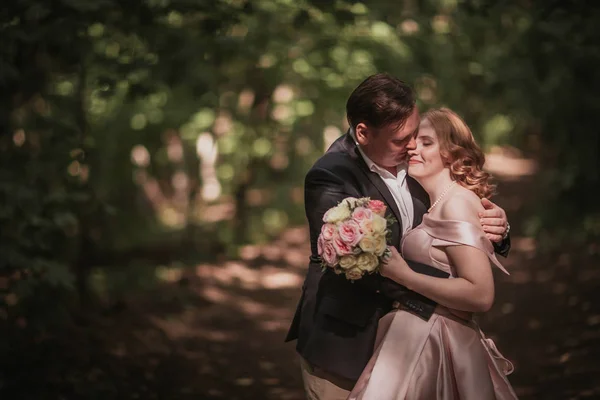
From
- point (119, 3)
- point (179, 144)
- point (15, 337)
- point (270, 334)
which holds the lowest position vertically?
point (270, 334)

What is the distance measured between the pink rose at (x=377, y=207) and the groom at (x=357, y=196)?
20cm

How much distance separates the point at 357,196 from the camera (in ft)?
10.8

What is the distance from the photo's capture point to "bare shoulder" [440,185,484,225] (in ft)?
10.4

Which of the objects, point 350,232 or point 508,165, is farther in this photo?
point 508,165

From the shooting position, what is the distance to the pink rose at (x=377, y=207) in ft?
10.1

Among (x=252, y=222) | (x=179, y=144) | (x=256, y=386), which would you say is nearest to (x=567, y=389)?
(x=256, y=386)

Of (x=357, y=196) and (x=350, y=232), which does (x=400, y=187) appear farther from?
(x=350, y=232)

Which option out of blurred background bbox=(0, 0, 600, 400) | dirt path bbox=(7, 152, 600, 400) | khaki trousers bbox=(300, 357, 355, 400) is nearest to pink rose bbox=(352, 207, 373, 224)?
khaki trousers bbox=(300, 357, 355, 400)

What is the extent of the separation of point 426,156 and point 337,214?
46 cm

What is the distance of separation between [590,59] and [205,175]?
5.83 metres

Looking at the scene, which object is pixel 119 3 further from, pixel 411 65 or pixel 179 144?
pixel 179 144

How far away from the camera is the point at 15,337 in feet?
20.2

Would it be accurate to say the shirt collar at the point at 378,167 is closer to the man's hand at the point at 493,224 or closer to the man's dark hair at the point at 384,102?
the man's dark hair at the point at 384,102

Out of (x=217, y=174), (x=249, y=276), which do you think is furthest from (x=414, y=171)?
(x=217, y=174)
